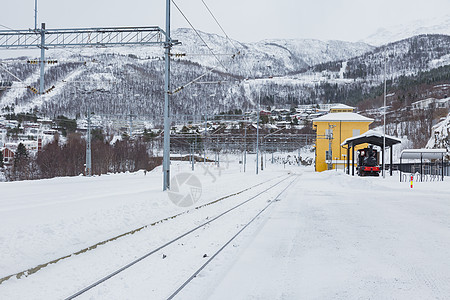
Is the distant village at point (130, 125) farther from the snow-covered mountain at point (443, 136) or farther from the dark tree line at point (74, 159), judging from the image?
the snow-covered mountain at point (443, 136)

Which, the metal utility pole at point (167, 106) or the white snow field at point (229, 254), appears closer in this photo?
the white snow field at point (229, 254)

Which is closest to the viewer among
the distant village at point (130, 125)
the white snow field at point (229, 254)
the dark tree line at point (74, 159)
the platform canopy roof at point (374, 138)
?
the white snow field at point (229, 254)

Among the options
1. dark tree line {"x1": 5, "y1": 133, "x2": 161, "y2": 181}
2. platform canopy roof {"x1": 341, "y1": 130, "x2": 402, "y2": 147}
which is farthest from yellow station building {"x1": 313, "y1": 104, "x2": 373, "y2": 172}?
dark tree line {"x1": 5, "y1": 133, "x2": 161, "y2": 181}

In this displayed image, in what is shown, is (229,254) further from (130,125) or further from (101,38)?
(130,125)

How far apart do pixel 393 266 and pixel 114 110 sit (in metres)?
101

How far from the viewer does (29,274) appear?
22.4 ft

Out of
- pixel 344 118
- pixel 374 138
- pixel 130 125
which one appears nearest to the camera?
pixel 130 125

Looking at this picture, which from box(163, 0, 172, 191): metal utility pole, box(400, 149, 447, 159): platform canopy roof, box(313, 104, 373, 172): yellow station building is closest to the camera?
box(163, 0, 172, 191): metal utility pole

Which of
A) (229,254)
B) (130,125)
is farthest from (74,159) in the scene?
(229,254)

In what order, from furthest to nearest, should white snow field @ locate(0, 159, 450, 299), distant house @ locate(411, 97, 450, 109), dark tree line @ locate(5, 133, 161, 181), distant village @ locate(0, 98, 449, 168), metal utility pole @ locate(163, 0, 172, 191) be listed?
distant house @ locate(411, 97, 450, 109)
dark tree line @ locate(5, 133, 161, 181)
distant village @ locate(0, 98, 449, 168)
metal utility pole @ locate(163, 0, 172, 191)
white snow field @ locate(0, 159, 450, 299)

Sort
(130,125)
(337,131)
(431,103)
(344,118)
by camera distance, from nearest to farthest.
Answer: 1. (130,125)
2. (344,118)
3. (337,131)
4. (431,103)

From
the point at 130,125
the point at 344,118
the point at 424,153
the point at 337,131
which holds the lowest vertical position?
the point at 424,153

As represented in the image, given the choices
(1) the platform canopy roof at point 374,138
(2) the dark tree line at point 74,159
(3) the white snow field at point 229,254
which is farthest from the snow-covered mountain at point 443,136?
(3) the white snow field at point 229,254

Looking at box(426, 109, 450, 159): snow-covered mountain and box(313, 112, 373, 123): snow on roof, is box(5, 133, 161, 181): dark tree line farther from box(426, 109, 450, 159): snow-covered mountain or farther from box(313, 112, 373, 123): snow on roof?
box(426, 109, 450, 159): snow-covered mountain
